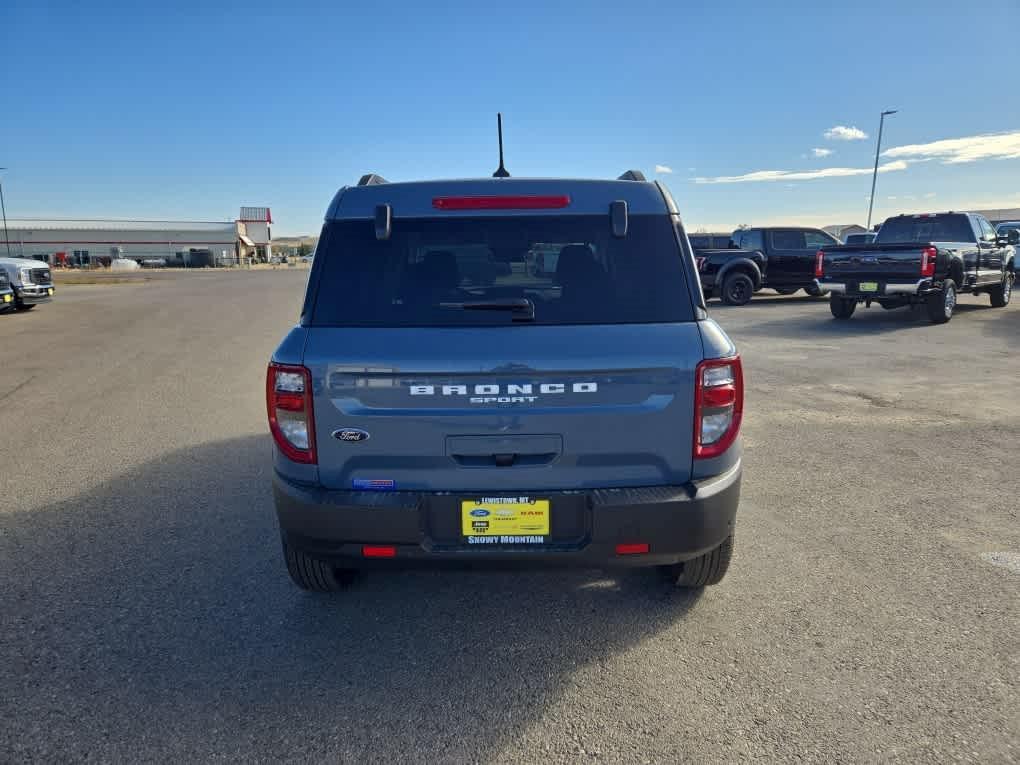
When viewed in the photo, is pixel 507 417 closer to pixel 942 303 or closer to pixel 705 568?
pixel 705 568

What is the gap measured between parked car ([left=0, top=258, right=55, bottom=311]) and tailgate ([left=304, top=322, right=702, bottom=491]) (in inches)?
762

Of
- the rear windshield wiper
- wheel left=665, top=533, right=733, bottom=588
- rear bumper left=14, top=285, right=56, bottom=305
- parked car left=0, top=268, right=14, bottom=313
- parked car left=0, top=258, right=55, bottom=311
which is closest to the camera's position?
the rear windshield wiper

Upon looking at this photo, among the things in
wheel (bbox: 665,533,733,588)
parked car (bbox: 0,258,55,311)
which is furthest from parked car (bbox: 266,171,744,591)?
parked car (bbox: 0,258,55,311)

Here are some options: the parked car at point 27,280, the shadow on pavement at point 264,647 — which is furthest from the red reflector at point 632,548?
the parked car at point 27,280

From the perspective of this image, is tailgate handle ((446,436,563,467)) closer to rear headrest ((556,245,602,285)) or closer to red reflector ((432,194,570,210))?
rear headrest ((556,245,602,285))

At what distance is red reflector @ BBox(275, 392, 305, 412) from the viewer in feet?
9.05

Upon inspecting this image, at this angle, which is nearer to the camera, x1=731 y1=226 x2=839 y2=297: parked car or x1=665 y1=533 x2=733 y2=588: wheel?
x1=665 y1=533 x2=733 y2=588: wheel

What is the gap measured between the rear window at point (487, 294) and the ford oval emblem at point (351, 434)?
1.41 ft

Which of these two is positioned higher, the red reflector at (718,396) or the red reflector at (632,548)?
the red reflector at (718,396)

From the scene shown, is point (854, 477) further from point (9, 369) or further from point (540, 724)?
point (9, 369)

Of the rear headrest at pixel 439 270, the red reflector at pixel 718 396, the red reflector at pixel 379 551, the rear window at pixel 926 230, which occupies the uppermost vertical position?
the rear window at pixel 926 230

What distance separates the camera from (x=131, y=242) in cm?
9444

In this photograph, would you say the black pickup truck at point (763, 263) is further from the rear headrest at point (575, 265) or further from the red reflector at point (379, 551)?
the red reflector at point (379, 551)

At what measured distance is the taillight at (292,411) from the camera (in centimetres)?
274
